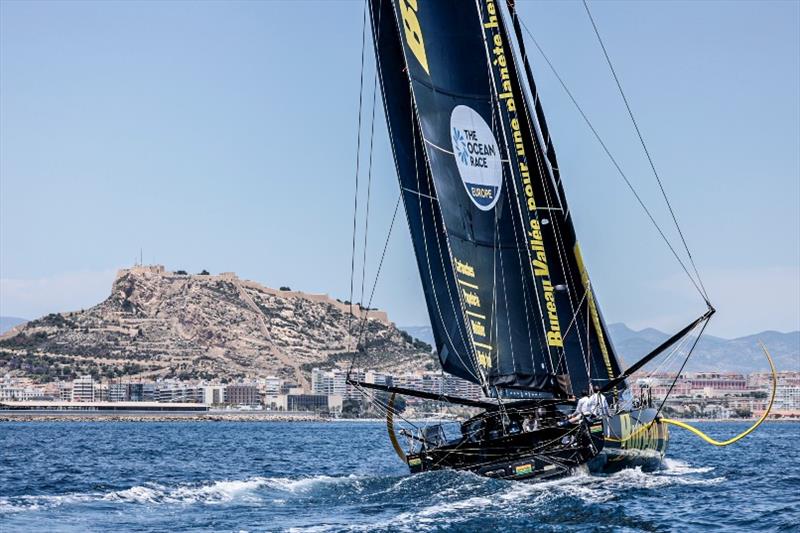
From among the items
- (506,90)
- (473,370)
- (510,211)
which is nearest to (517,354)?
(473,370)

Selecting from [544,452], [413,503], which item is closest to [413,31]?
[544,452]

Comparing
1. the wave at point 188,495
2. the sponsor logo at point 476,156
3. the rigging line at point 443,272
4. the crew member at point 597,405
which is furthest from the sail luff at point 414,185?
the wave at point 188,495

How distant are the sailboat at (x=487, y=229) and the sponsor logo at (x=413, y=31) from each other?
0.04 m

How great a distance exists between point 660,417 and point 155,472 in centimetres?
1828

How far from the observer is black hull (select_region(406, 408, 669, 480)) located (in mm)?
30562

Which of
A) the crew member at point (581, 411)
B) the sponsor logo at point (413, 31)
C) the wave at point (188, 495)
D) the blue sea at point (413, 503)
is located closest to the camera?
the blue sea at point (413, 503)

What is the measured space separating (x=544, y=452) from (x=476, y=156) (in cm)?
802

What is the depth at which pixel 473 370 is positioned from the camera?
113 ft

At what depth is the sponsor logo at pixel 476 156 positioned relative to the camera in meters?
33.9

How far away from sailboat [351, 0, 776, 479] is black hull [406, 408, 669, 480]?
146mm

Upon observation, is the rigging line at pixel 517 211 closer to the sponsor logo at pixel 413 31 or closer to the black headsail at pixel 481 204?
the black headsail at pixel 481 204

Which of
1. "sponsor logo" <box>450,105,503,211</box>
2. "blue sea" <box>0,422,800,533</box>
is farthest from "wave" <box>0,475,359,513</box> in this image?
"sponsor logo" <box>450,105,503,211</box>

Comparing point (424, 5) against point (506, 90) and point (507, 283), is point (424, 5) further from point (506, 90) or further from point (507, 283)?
point (507, 283)

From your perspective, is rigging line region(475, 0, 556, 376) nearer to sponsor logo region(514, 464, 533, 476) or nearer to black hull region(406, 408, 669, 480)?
black hull region(406, 408, 669, 480)
